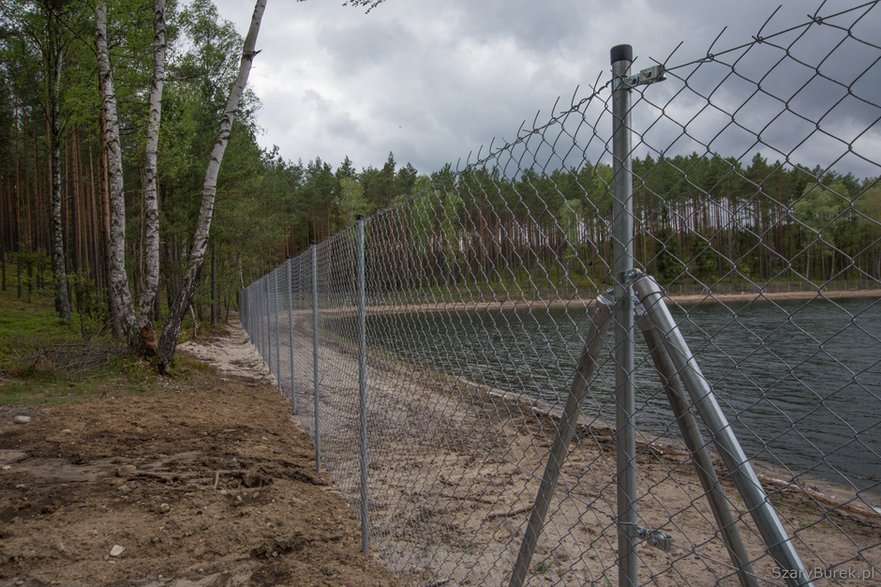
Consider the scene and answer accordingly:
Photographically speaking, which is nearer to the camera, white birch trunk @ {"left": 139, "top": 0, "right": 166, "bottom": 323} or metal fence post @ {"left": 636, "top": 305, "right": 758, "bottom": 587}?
metal fence post @ {"left": 636, "top": 305, "right": 758, "bottom": 587}

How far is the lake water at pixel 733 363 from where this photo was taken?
5.09 ft

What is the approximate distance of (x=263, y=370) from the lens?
41.4 ft

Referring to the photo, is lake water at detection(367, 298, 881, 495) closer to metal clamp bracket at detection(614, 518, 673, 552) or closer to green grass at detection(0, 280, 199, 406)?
metal clamp bracket at detection(614, 518, 673, 552)

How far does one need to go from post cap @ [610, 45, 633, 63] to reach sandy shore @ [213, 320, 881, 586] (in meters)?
1.56

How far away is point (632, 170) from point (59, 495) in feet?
14.6

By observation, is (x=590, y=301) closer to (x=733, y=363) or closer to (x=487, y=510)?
(x=733, y=363)

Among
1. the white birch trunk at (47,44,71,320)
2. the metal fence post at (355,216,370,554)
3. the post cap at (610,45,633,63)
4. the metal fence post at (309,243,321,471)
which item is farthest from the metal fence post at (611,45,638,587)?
the white birch trunk at (47,44,71,320)

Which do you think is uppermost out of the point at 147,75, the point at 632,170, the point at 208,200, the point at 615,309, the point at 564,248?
the point at 147,75

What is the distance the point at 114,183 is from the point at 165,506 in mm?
7982

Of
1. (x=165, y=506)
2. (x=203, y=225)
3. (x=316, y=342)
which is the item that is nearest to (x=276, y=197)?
(x=203, y=225)

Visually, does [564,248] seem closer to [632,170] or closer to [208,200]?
[632,170]

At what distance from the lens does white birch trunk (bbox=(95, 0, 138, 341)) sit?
9680mm

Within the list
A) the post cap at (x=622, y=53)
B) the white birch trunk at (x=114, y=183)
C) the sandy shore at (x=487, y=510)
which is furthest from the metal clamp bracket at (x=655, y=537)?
the white birch trunk at (x=114, y=183)

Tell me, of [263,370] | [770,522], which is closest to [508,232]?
[770,522]
